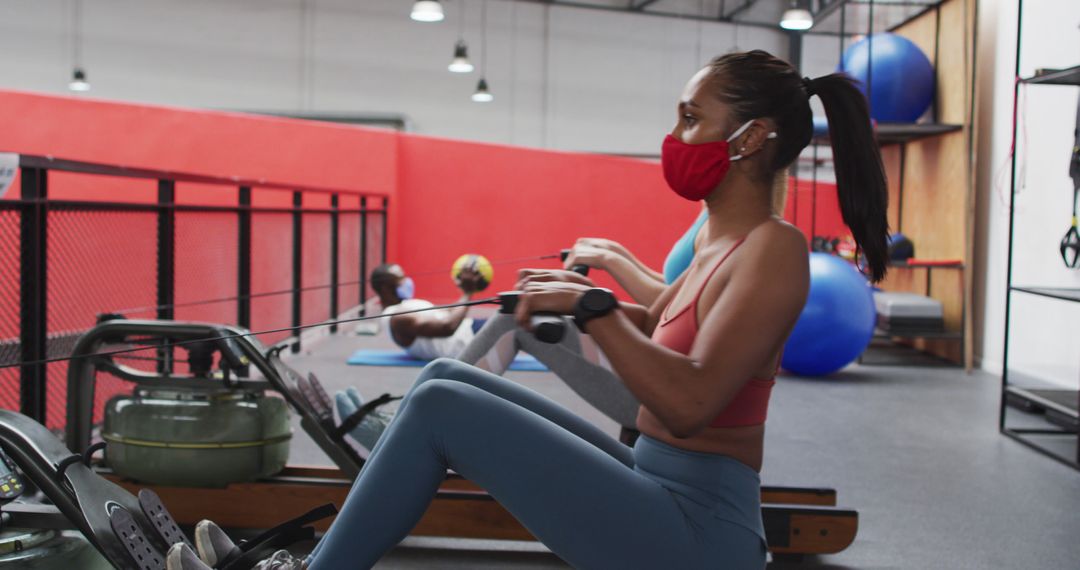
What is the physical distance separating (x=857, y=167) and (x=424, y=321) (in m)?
4.18

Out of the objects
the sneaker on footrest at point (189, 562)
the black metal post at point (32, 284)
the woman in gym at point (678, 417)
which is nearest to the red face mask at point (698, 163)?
the woman in gym at point (678, 417)

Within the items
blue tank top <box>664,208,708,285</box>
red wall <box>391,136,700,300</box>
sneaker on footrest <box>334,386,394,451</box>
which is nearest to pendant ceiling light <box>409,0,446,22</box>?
red wall <box>391,136,700,300</box>

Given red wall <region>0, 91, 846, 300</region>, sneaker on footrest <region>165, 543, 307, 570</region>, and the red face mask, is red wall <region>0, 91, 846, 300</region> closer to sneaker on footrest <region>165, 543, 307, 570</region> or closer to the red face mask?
sneaker on footrest <region>165, 543, 307, 570</region>

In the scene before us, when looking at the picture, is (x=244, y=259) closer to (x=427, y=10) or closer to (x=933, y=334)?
(x=933, y=334)

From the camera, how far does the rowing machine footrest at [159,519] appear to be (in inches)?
75.8

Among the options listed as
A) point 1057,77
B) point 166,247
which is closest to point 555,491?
point 166,247

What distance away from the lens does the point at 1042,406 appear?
4402 millimetres

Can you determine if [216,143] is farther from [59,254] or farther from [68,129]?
[59,254]

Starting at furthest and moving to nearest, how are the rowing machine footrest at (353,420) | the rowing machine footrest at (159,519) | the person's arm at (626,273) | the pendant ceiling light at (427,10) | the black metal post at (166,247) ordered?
1. the pendant ceiling light at (427,10)
2. the black metal post at (166,247)
3. the rowing machine footrest at (353,420)
4. the person's arm at (626,273)
5. the rowing machine footrest at (159,519)

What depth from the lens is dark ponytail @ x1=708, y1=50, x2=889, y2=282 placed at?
1559 millimetres

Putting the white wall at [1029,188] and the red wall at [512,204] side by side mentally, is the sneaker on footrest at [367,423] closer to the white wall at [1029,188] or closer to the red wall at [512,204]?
the white wall at [1029,188]

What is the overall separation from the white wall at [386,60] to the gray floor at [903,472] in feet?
32.4

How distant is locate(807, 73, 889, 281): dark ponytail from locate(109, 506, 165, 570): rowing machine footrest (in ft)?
4.47

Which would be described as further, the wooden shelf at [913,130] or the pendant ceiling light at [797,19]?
the pendant ceiling light at [797,19]
